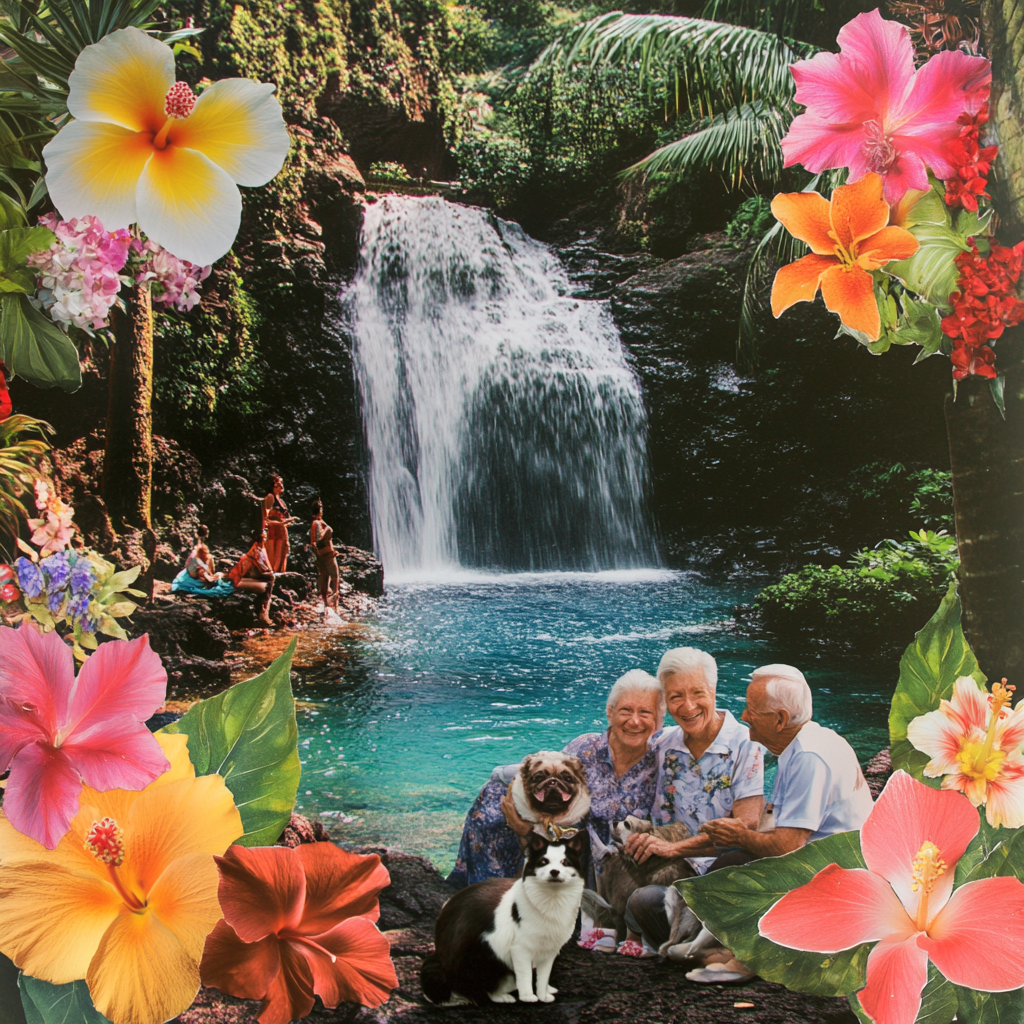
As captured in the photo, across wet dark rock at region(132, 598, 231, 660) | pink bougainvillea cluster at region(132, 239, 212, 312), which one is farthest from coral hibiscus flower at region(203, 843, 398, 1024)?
pink bougainvillea cluster at region(132, 239, 212, 312)

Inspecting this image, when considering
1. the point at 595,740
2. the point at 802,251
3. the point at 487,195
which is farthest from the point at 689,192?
the point at 595,740

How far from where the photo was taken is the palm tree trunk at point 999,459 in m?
1.18

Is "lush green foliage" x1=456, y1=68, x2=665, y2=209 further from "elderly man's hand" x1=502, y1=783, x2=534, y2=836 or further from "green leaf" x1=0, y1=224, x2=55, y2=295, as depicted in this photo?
"elderly man's hand" x1=502, y1=783, x2=534, y2=836

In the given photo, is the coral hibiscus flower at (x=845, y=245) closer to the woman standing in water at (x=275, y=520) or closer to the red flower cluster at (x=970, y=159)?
the red flower cluster at (x=970, y=159)

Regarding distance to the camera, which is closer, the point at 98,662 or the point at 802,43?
the point at 98,662

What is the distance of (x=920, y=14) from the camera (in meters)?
1.21

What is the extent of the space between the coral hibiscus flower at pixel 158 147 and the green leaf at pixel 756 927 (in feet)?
3.72

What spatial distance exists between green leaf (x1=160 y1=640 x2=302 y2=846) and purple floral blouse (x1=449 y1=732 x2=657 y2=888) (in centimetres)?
35

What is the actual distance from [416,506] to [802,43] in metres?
1.04

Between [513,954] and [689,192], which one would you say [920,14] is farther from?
[513,954]

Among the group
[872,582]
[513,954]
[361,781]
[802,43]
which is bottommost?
[513,954]

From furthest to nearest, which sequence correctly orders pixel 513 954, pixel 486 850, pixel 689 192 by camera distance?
pixel 689 192, pixel 486 850, pixel 513 954

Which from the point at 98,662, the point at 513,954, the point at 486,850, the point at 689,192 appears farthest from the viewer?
the point at 689,192

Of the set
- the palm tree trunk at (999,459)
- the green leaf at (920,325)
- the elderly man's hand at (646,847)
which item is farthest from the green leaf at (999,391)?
the elderly man's hand at (646,847)
